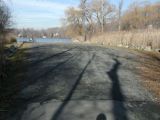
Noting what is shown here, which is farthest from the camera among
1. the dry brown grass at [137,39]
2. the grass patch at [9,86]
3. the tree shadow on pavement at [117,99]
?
the dry brown grass at [137,39]

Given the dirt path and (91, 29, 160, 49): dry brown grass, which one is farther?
(91, 29, 160, 49): dry brown grass

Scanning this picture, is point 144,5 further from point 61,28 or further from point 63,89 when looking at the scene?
point 63,89

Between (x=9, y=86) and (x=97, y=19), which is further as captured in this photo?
(x=97, y=19)

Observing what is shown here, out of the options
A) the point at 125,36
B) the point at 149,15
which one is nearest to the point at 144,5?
the point at 149,15

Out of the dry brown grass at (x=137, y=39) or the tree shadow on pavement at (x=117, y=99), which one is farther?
the dry brown grass at (x=137, y=39)

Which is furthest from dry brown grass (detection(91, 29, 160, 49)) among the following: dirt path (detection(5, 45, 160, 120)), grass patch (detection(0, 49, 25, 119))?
grass patch (detection(0, 49, 25, 119))

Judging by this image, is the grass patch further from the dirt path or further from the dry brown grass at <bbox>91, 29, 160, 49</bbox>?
the dry brown grass at <bbox>91, 29, 160, 49</bbox>

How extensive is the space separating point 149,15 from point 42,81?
7479 centimetres

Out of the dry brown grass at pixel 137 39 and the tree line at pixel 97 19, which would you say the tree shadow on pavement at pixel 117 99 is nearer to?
the dry brown grass at pixel 137 39

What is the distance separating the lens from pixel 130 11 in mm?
82250

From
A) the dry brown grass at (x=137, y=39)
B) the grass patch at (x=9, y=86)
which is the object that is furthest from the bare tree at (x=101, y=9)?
the grass patch at (x=9, y=86)

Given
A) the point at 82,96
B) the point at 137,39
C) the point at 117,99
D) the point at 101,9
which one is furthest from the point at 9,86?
the point at 101,9

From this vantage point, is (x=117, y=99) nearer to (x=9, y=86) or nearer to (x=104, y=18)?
(x=9, y=86)

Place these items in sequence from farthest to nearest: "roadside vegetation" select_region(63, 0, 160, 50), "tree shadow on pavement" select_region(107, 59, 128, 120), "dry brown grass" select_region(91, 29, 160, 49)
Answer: "roadside vegetation" select_region(63, 0, 160, 50), "dry brown grass" select_region(91, 29, 160, 49), "tree shadow on pavement" select_region(107, 59, 128, 120)
